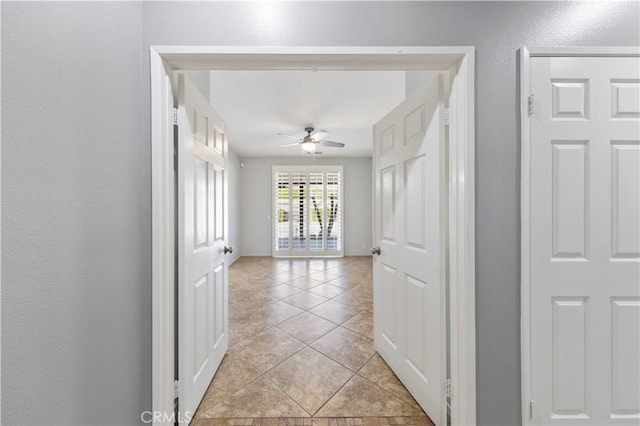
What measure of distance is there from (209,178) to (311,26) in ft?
3.65

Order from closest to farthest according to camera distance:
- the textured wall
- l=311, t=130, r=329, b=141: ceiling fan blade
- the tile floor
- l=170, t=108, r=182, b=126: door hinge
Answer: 1. the textured wall
2. l=170, t=108, r=182, b=126: door hinge
3. the tile floor
4. l=311, t=130, r=329, b=141: ceiling fan blade

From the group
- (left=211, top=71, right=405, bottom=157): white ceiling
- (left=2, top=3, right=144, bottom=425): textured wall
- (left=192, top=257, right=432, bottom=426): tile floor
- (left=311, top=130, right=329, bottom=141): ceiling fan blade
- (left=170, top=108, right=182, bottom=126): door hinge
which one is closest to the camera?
(left=2, top=3, right=144, bottom=425): textured wall

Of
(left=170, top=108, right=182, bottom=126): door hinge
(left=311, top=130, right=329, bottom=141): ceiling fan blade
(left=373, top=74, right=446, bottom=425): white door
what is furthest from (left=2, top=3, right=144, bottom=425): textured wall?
(left=311, top=130, right=329, bottom=141): ceiling fan blade

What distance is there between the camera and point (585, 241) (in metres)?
1.23

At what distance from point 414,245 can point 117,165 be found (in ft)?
5.30

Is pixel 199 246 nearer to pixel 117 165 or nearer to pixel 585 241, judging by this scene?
pixel 117 165

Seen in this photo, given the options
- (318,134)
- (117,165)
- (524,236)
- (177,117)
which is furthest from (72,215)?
(318,134)

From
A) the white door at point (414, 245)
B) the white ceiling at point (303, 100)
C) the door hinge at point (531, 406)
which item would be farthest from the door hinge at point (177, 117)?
the door hinge at point (531, 406)

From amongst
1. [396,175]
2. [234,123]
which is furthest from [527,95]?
[234,123]

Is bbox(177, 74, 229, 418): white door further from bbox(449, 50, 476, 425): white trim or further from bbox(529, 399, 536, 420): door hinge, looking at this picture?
bbox(529, 399, 536, 420): door hinge

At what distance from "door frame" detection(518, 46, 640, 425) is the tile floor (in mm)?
614

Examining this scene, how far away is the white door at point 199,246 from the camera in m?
1.34

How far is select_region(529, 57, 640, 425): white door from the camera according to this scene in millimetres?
1215

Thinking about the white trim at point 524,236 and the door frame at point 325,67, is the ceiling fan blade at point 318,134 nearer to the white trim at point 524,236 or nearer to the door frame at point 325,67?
the door frame at point 325,67
